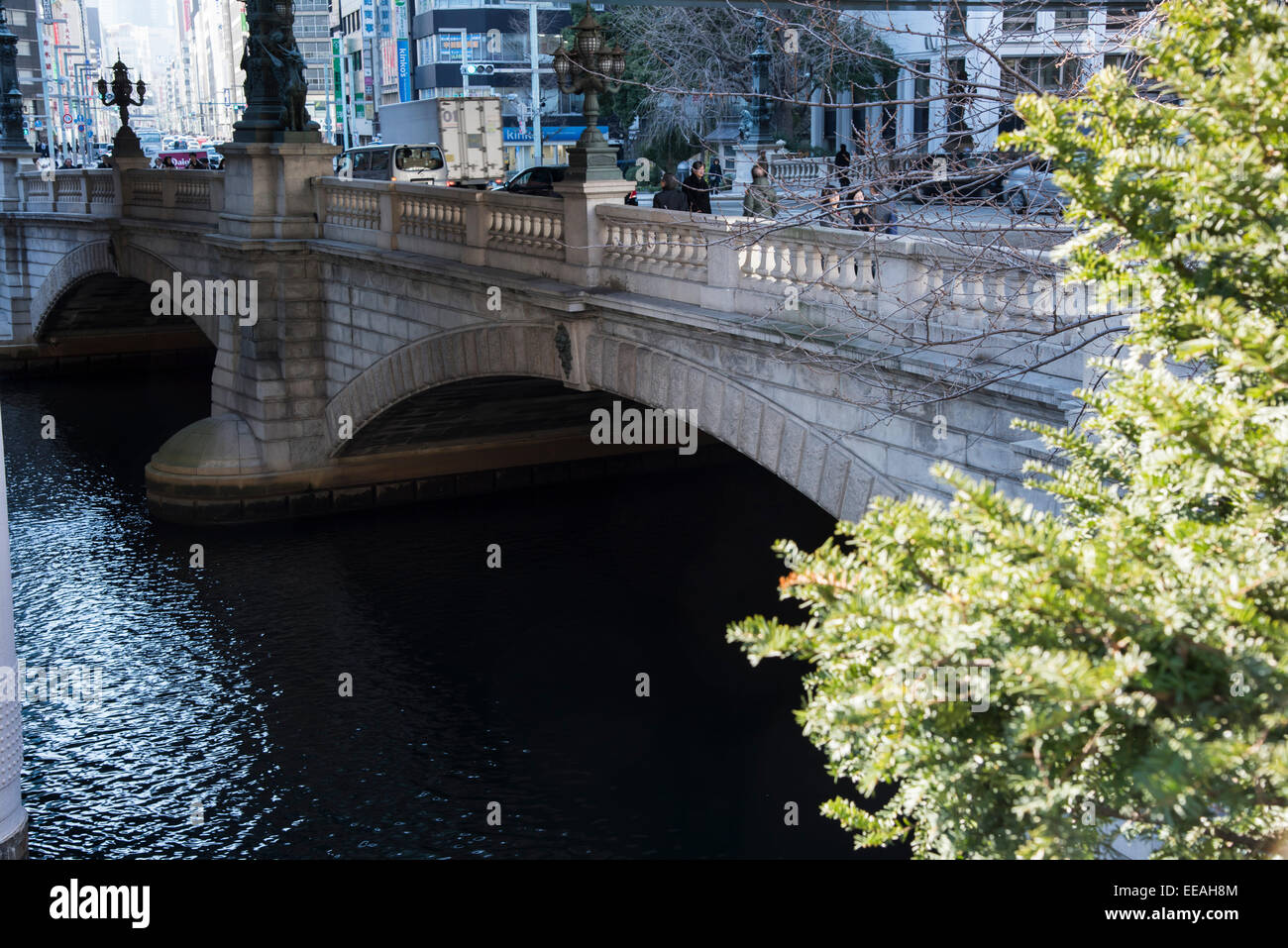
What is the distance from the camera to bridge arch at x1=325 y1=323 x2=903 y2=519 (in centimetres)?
1243

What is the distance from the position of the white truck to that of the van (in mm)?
5565

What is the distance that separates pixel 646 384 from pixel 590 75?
123 inches

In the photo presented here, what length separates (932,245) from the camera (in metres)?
10.5

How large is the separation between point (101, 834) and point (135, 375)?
25.3m

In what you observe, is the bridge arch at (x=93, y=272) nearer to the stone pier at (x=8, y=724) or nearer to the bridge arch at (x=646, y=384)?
the bridge arch at (x=646, y=384)

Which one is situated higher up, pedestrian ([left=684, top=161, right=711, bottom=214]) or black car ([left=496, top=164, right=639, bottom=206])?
black car ([left=496, top=164, right=639, bottom=206])

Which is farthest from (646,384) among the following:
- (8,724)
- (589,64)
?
(8,724)

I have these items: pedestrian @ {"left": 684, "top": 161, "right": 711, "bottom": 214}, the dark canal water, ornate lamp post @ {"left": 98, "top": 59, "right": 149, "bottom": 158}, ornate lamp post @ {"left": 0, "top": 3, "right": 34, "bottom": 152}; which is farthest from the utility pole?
pedestrian @ {"left": 684, "top": 161, "right": 711, "bottom": 214}

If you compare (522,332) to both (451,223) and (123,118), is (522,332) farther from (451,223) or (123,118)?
(123,118)

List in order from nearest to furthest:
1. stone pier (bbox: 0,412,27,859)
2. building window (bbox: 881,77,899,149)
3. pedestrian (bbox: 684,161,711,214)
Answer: stone pier (bbox: 0,412,27,859), building window (bbox: 881,77,899,149), pedestrian (bbox: 684,161,711,214)

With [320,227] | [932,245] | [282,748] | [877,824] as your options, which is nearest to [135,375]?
[320,227]

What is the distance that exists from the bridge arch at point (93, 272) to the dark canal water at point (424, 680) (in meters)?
5.05

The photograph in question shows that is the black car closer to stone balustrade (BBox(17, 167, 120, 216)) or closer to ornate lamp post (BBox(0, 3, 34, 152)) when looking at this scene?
stone balustrade (BBox(17, 167, 120, 216))
